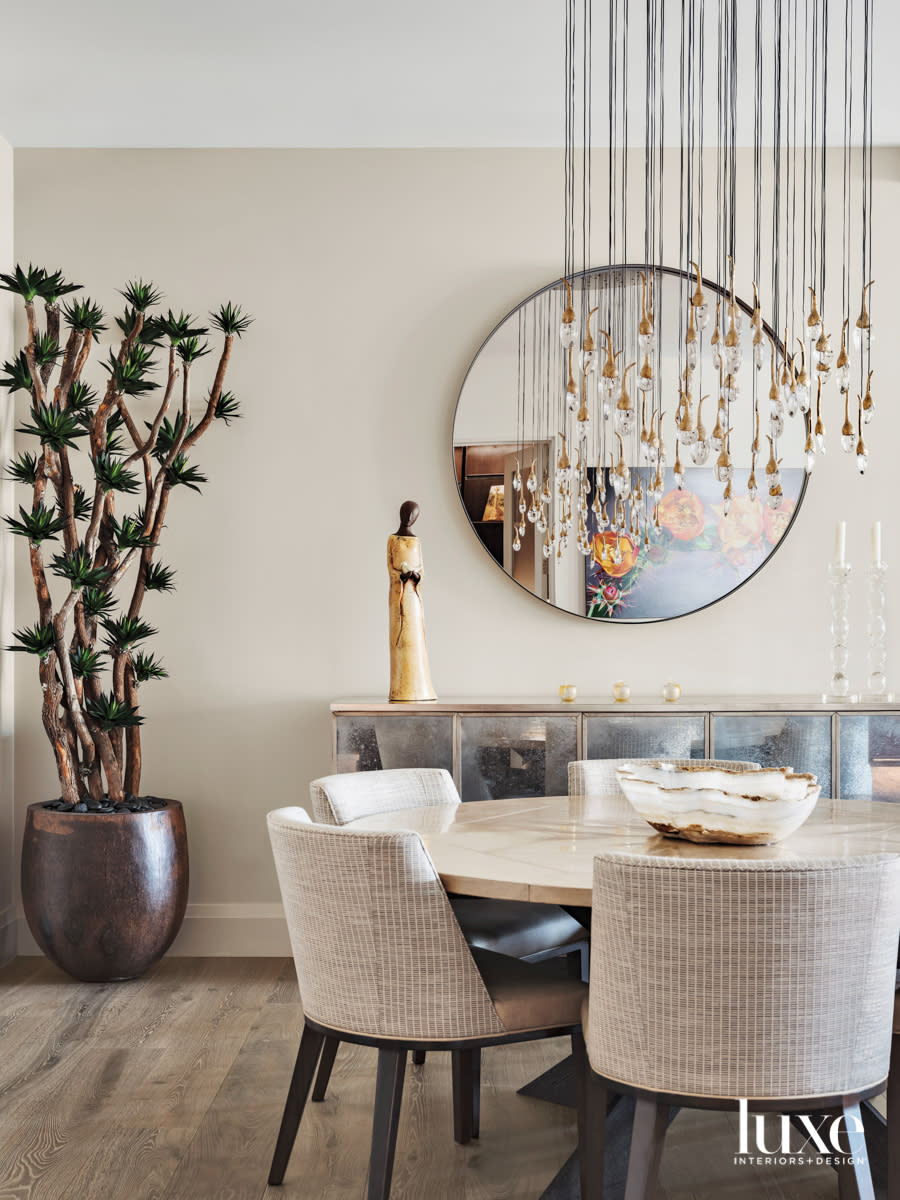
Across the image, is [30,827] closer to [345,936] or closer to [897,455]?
[345,936]

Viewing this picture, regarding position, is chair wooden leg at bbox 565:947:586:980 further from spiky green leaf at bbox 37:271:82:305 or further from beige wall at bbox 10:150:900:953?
spiky green leaf at bbox 37:271:82:305

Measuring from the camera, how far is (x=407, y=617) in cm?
367

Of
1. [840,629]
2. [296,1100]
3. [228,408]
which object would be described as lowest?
[296,1100]

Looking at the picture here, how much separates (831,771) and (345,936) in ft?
7.16

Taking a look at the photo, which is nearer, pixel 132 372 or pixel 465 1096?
pixel 465 1096

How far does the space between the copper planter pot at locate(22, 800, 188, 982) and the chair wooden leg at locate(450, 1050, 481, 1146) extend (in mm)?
1460

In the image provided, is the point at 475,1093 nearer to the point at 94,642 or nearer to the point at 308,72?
the point at 94,642

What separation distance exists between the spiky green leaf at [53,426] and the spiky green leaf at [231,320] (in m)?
0.63

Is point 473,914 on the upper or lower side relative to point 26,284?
lower

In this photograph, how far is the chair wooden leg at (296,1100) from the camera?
209 cm

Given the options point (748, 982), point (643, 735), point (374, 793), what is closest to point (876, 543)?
point (643, 735)

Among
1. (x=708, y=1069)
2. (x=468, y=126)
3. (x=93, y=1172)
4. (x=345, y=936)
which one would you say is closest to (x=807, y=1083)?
(x=708, y=1069)

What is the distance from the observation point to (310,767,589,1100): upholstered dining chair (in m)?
2.44

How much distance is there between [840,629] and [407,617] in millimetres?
1625
